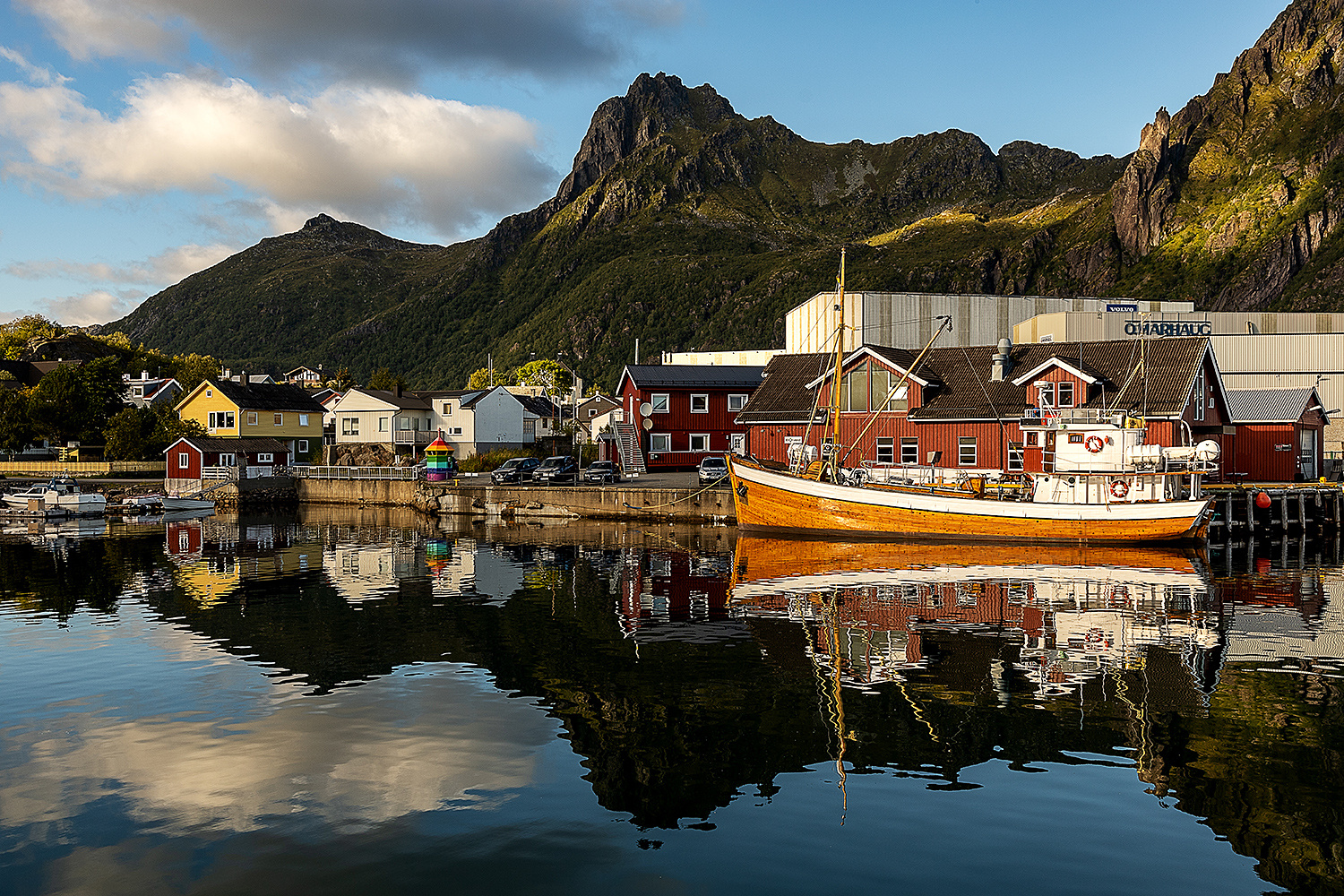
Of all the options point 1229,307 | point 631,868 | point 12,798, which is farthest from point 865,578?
point 1229,307

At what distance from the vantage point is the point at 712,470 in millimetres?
64188

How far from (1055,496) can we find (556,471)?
35.1 meters

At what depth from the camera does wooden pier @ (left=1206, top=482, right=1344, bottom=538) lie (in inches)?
1956

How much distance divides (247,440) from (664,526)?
168 feet

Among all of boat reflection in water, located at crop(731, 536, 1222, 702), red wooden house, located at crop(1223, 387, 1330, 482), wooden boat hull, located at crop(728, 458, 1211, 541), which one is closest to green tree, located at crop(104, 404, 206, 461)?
wooden boat hull, located at crop(728, 458, 1211, 541)

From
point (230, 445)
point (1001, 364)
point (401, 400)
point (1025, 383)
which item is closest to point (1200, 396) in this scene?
point (1025, 383)

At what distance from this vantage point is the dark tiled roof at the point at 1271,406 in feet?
194

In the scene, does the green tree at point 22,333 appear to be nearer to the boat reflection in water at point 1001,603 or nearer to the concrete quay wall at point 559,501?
the concrete quay wall at point 559,501

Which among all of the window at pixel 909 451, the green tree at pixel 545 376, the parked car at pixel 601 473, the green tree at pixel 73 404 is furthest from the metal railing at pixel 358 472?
the green tree at pixel 545 376

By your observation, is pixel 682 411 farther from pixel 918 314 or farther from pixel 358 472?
pixel 358 472

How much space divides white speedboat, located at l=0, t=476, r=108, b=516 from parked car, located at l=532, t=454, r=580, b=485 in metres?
31.2

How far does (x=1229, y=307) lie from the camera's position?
179500mm

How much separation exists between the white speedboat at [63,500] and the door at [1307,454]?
266 feet

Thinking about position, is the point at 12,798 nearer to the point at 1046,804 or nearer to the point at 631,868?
the point at 631,868
